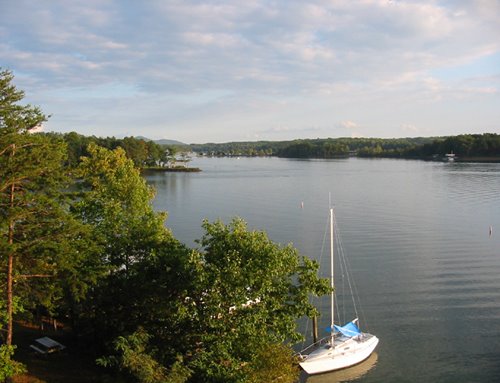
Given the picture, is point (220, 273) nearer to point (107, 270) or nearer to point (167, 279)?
point (167, 279)

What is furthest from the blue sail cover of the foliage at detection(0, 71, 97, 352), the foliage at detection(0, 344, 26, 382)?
the foliage at detection(0, 344, 26, 382)

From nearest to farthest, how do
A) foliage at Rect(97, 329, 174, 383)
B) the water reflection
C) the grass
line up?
1. foliage at Rect(97, 329, 174, 383)
2. the grass
3. the water reflection

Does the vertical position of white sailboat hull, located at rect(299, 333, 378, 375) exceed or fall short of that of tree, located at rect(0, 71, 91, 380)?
it falls short

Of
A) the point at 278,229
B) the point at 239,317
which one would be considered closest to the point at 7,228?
the point at 239,317

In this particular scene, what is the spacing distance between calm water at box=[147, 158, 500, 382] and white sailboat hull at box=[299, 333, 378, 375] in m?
0.40

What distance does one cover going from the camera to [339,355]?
20859 millimetres

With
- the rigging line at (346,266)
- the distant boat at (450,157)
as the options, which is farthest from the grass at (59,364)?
the distant boat at (450,157)

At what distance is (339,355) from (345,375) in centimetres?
82

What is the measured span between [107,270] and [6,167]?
5592mm

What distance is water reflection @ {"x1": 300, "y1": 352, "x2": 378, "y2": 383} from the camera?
20.2 m

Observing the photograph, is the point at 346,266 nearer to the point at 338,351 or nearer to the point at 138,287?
the point at 338,351

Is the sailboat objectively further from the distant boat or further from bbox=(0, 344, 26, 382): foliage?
the distant boat

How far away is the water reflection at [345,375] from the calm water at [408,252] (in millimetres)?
82

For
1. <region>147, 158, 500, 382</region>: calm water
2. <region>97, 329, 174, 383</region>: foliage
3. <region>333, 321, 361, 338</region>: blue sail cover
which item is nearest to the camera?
<region>97, 329, 174, 383</region>: foliage
